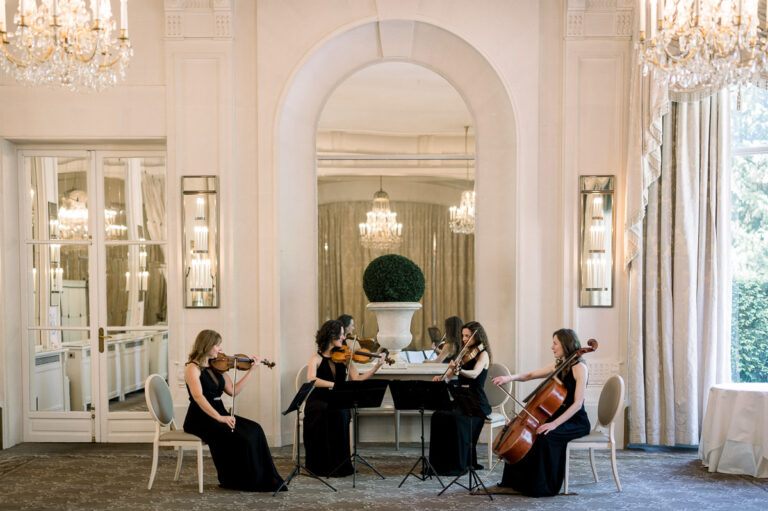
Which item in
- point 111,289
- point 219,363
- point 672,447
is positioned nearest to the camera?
point 219,363

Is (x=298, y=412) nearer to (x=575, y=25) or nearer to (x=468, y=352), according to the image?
(x=468, y=352)

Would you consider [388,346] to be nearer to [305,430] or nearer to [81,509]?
[305,430]

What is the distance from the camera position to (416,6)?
760 cm

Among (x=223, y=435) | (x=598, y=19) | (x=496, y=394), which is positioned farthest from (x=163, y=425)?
(x=598, y=19)

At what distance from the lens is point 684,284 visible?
23.5 ft

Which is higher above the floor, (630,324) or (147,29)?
(147,29)

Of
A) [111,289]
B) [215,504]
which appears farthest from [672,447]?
[111,289]

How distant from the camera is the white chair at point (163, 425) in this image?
19.2ft

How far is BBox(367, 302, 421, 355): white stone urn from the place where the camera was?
7730mm

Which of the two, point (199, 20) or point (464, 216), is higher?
point (199, 20)

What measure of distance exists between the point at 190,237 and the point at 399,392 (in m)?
2.96

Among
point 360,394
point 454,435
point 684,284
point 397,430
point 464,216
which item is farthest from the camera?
point 464,216

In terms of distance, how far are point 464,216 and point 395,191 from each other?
37.9 inches

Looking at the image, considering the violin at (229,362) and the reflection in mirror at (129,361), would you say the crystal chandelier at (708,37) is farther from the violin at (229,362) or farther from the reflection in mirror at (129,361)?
the reflection in mirror at (129,361)
